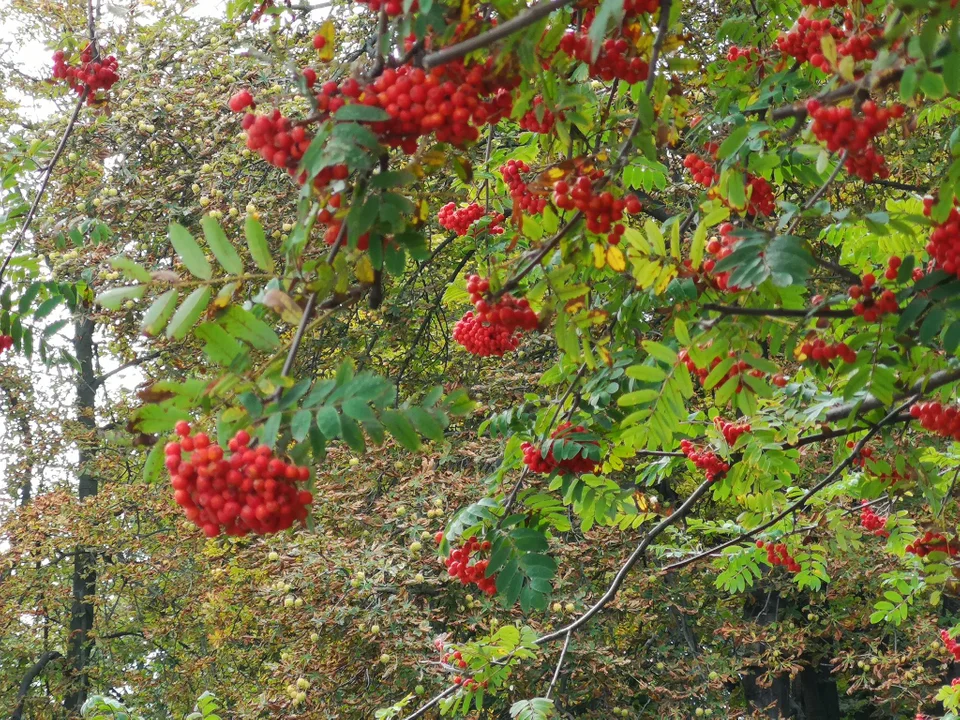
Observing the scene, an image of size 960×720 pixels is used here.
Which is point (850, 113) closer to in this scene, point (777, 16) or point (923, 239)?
point (923, 239)

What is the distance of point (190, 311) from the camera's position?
1797 mm

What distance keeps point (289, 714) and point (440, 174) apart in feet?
12.5

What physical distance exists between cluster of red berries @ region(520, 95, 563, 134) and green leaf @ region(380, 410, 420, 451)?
2.75 ft

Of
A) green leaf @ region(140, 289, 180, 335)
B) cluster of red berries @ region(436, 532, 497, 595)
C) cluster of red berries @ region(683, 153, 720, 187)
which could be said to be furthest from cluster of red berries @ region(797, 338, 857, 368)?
green leaf @ region(140, 289, 180, 335)

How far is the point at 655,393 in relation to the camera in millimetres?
2811

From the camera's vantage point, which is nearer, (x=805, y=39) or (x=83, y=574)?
(x=805, y=39)

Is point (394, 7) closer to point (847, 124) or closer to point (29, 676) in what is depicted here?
point (847, 124)

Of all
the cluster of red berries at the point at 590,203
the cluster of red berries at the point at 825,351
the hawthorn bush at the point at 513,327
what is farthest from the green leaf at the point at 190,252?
the cluster of red berries at the point at 825,351

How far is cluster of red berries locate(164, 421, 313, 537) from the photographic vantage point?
165 cm

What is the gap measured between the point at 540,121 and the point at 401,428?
2.83ft

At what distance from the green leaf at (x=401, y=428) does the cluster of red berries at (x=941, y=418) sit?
1.72 m

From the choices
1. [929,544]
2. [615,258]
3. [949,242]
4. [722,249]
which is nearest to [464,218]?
[615,258]

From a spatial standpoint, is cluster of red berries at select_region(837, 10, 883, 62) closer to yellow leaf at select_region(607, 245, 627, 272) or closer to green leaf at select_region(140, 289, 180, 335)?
yellow leaf at select_region(607, 245, 627, 272)

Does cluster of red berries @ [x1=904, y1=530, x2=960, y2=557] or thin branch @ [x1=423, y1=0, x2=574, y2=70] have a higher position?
thin branch @ [x1=423, y1=0, x2=574, y2=70]
